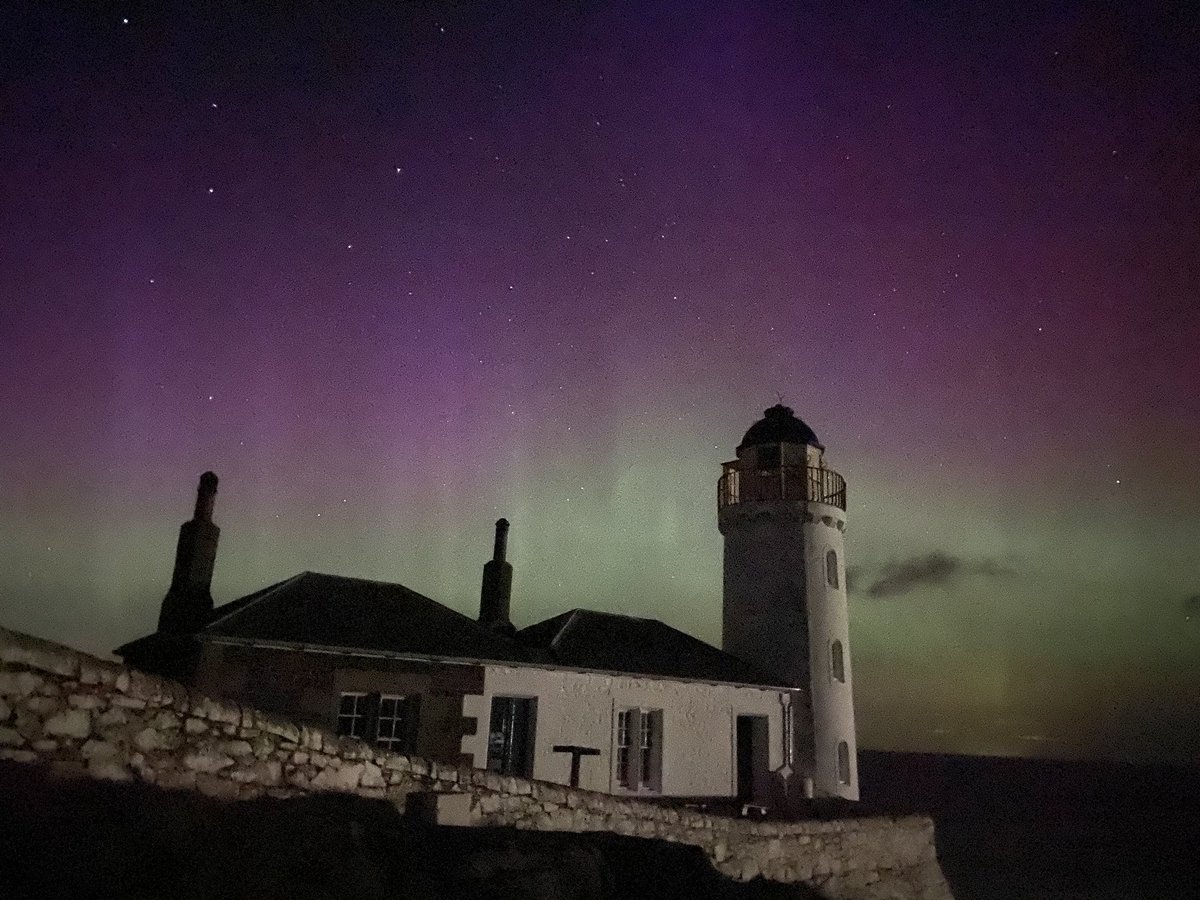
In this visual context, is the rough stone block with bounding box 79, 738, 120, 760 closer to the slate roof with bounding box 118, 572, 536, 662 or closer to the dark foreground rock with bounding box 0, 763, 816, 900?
the dark foreground rock with bounding box 0, 763, 816, 900

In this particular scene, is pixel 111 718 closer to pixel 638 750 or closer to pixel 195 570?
pixel 195 570

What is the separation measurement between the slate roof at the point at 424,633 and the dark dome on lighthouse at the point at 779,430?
723 cm

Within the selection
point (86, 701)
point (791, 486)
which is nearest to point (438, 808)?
point (86, 701)

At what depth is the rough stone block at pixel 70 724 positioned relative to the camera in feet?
16.8

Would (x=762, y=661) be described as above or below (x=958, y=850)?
above

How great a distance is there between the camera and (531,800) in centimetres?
907

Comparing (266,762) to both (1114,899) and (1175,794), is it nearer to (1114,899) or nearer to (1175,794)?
(1114,899)

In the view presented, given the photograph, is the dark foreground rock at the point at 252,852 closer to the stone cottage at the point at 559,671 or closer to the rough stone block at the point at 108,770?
the rough stone block at the point at 108,770

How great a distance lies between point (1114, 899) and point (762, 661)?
34186mm

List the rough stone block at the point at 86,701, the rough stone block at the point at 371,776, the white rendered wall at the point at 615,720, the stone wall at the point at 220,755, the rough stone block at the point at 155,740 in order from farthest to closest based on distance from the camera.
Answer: the white rendered wall at the point at 615,720, the rough stone block at the point at 371,776, the rough stone block at the point at 155,740, the rough stone block at the point at 86,701, the stone wall at the point at 220,755

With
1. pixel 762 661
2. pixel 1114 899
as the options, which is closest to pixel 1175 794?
pixel 1114 899

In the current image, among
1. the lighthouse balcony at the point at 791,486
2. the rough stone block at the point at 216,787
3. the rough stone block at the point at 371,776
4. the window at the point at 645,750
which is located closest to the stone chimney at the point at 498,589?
the window at the point at 645,750

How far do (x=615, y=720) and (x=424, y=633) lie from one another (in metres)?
4.67

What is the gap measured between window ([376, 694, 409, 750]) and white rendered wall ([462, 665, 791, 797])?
46.3 inches
